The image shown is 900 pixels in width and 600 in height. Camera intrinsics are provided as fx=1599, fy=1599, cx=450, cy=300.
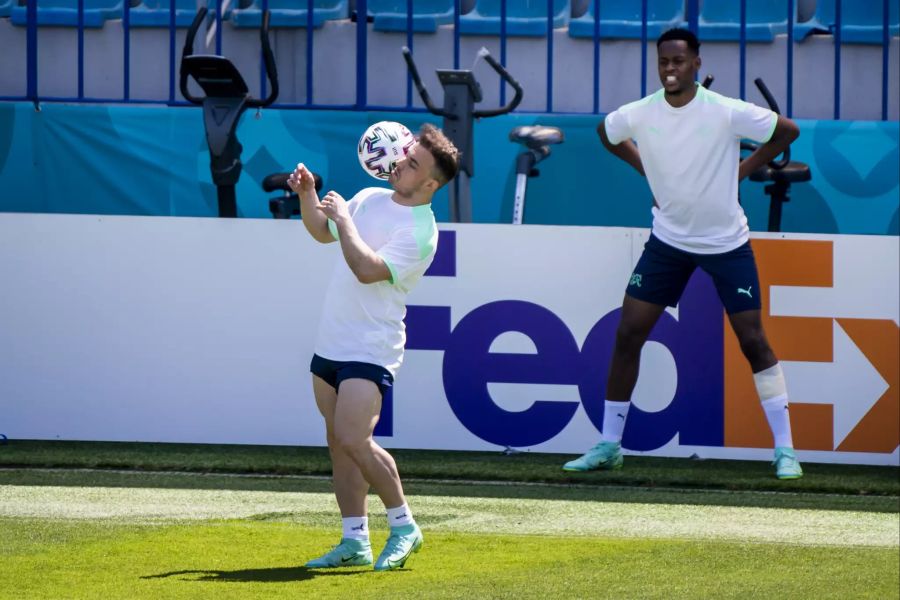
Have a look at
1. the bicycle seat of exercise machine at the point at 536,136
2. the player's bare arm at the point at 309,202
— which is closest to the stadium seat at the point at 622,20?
the bicycle seat of exercise machine at the point at 536,136

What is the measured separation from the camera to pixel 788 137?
7090 millimetres

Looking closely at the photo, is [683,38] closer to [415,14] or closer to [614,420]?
[614,420]

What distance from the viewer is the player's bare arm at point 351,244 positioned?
4.64 metres

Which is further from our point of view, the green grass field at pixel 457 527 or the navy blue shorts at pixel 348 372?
the navy blue shorts at pixel 348 372

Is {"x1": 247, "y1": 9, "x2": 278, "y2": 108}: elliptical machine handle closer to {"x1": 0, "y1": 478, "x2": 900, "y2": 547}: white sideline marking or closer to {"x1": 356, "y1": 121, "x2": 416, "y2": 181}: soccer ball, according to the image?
{"x1": 0, "y1": 478, "x2": 900, "y2": 547}: white sideline marking

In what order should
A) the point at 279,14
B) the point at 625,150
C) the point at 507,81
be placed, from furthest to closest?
the point at 279,14, the point at 507,81, the point at 625,150

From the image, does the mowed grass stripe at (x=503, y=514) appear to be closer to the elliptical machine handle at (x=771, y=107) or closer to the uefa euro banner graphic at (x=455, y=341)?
the uefa euro banner graphic at (x=455, y=341)

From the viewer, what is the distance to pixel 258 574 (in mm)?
4781

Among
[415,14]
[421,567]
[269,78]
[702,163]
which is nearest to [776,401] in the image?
[702,163]

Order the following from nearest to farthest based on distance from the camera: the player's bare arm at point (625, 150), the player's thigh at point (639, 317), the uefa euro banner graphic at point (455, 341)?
the player's thigh at point (639, 317) < the player's bare arm at point (625, 150) < the uefa euro banner graphic at point (455, 341)

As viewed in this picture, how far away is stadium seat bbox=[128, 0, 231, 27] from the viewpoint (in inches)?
398

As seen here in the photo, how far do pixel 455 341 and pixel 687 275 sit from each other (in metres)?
1.13

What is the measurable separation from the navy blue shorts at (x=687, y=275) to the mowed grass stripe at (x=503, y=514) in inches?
42.4

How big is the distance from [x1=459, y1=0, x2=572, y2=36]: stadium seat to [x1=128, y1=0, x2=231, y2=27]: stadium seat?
1563 mm
